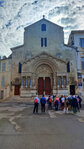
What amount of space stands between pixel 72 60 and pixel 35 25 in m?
12.7

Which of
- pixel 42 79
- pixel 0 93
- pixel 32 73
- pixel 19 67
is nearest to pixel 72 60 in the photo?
pixel 42 79

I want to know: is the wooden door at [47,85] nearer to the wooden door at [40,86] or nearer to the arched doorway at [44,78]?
the arched doorway at [44,78]

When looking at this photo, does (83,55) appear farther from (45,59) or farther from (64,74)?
(45,59)

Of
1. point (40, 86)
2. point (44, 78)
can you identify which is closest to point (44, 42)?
point (44, 78)

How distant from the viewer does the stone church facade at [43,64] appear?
76.0 ft

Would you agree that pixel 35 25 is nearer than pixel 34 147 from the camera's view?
No

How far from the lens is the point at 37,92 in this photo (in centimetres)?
2439

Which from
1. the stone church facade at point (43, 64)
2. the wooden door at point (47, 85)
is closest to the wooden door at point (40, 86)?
the stone church facade at point (43, 64)

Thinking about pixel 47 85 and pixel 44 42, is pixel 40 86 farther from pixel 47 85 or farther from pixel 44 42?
pixel 44 42

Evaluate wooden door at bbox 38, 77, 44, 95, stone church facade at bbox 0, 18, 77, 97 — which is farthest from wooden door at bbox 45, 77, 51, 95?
wooden door at bbox 38, 77, 44, 95

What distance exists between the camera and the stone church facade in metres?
23.2

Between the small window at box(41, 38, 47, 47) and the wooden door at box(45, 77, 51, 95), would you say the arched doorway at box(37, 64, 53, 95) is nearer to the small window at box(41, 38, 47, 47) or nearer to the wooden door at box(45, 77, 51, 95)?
the wooden door at box(45, 77, 51, 95)

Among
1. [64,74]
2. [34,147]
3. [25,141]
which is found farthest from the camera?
[64,74]

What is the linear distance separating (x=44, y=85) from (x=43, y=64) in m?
4.67
